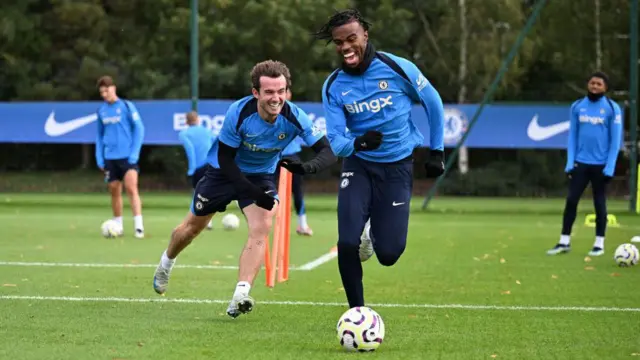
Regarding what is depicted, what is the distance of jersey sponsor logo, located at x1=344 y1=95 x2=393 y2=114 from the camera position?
8445 mm

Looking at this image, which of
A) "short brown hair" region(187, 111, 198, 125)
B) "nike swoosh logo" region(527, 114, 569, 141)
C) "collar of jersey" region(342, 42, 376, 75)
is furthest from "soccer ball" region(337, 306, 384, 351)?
"nike swoosh logo" region(527, 114, 569, 141)

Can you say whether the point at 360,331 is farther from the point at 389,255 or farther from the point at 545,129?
the point at 545,129

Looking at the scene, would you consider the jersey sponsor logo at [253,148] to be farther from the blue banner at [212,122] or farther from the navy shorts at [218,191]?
the blue banner at [212,122]

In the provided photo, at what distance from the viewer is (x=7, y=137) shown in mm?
28719

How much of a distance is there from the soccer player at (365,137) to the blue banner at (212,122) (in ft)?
58.2

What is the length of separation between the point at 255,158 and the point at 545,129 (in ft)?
57.7

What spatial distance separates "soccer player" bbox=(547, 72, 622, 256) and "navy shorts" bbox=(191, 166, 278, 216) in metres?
6.28

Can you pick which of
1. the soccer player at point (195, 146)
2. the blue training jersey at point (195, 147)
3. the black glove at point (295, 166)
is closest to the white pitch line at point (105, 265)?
the black glove at point (295, 166)

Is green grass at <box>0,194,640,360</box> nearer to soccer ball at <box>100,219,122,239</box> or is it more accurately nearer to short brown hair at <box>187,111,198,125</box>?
soccer ball at <box>100,219,122,239</box>

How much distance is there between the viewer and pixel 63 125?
28.5m

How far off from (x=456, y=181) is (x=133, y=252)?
20428mm

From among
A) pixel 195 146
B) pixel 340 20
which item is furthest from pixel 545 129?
pixel 340 20

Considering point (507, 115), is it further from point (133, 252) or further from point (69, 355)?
point (69, 355)

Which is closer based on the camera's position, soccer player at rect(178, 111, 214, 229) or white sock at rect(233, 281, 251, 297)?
white sock at rect(233, 281, 251, 297)
